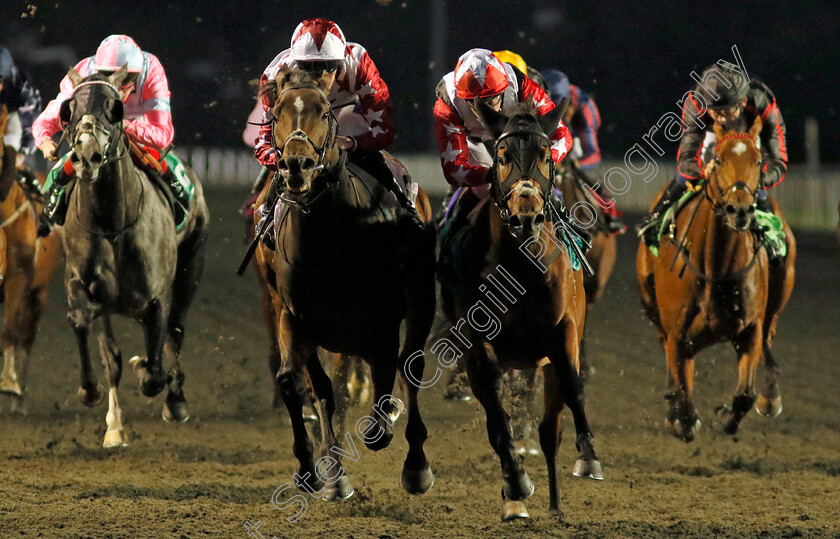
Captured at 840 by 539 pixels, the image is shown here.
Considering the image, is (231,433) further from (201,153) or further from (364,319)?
(201,153)

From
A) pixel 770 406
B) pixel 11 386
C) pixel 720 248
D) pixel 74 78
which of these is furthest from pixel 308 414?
pixel 770 406

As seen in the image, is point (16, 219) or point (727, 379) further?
point (727, 379)

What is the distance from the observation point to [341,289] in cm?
527

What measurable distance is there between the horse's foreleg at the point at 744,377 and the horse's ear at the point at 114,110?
12.1ft

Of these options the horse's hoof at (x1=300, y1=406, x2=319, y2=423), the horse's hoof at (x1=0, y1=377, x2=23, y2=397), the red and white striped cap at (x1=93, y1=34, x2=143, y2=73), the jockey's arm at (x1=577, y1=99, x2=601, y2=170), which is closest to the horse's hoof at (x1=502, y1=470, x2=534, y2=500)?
the horse's hoof at (x1=300, y1=406, x2=319, y2=423)

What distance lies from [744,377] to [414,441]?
2254 mm

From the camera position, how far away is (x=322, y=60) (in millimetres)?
5344

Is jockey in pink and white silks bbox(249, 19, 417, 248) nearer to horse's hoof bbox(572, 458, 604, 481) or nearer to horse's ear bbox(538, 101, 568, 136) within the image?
horse's ear bbox(538, 101, 568, 136)

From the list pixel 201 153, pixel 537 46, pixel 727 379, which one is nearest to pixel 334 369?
pixel 727 379

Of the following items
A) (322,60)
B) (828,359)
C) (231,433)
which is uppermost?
(322,60)

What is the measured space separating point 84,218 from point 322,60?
196cm

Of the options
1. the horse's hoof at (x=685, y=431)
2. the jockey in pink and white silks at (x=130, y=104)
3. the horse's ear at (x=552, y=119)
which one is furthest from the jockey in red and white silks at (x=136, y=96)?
the horse's hoof at (x=685, y=431)

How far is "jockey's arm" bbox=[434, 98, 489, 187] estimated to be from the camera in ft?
18.6

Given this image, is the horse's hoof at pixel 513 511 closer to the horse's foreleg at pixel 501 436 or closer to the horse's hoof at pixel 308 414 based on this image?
the horse's foreleg at pixel 501 436
